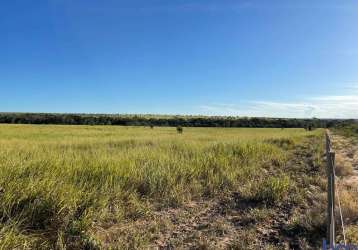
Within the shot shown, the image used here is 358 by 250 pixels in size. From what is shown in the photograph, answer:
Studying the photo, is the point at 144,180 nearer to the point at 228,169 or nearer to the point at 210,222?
the point at 210,222

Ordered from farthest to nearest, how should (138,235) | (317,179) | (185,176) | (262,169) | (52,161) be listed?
(262,169)
(317,179)
(185,176)
(52,161)
(138,235)

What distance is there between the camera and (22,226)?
488 centimetres

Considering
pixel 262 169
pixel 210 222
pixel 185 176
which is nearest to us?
Answer: pixel 210 222

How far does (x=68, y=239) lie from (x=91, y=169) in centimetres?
311

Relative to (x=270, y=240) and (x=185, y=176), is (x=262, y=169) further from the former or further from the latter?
(x=270, y=240)

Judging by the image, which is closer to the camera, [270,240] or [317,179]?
[270,240]

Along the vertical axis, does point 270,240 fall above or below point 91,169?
below

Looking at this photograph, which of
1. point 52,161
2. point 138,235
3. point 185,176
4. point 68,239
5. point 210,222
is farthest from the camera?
point 185,176

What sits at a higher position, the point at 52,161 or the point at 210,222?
the point at 52,161

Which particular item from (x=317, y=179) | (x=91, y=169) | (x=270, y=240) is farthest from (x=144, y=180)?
(x=317, y=179)

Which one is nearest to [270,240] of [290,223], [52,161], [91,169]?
[290,223]

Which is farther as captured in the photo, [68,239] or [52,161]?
[52,161]

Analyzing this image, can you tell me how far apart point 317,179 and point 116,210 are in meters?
5.85

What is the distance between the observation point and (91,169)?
7.88 m
